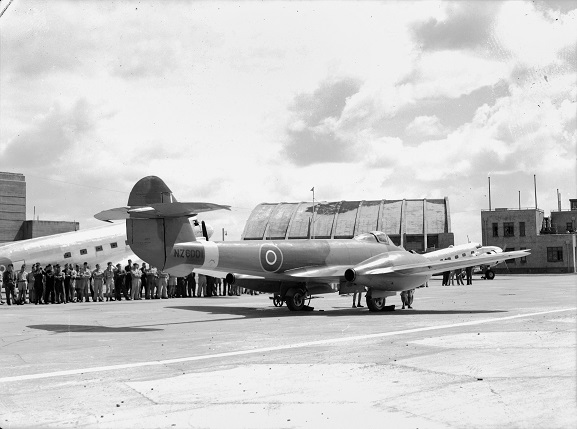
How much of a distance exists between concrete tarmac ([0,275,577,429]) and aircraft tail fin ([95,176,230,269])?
2.22 meters

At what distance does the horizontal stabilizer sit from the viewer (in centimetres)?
1706

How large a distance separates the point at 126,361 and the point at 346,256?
43.2 feet

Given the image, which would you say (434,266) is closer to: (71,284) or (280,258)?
(280,258)

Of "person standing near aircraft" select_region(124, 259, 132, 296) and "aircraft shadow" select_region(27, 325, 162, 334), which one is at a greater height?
"person standing near aircraft" select_region(124, 259, 132, 296)

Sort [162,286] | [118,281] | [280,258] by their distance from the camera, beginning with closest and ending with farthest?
[280,258], [118,281], [162,286]

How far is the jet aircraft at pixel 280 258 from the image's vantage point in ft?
60.7

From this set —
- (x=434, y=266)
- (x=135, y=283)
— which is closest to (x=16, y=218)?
(x=135, y=283)

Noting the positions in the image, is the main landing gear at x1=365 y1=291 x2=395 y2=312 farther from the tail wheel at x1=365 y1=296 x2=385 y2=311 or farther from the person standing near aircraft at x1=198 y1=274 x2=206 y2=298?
the person standing near aircraft at x1=198 y1=274 x2=206 y2=298

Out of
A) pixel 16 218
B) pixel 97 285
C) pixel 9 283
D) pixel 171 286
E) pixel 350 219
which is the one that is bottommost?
pixel 171 286

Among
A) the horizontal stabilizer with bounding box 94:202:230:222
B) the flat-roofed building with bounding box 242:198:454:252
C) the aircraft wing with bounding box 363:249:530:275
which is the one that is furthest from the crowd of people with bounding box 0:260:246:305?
the flat-roofed building with bounding box 242:198:454:252

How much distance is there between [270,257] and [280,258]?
44cm

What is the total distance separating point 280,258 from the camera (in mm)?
22203

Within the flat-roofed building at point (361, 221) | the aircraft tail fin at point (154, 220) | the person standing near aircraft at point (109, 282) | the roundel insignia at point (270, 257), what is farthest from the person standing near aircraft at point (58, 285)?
the flat-roofed building at point (361, 221)

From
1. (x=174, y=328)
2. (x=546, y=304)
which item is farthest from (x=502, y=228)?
(x=174, y=328)
